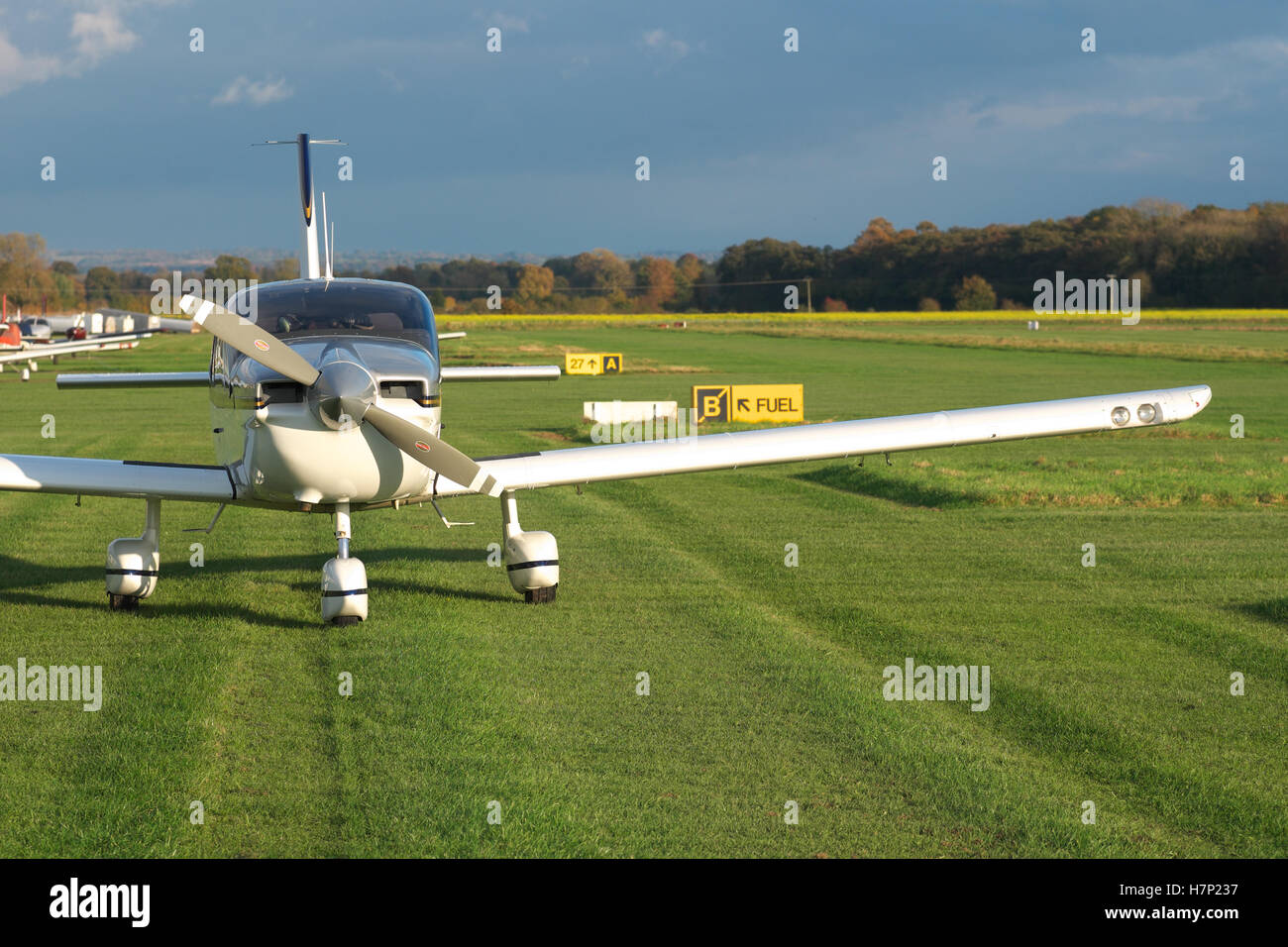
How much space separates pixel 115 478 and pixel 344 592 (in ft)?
7.52

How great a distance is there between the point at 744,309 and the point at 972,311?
28.7 meters

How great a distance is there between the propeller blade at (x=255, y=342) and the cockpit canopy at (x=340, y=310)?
2.71 feet

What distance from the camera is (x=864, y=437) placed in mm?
10789

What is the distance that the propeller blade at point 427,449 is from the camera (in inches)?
337

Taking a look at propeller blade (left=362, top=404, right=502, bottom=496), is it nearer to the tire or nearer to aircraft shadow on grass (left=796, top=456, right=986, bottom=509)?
the tire

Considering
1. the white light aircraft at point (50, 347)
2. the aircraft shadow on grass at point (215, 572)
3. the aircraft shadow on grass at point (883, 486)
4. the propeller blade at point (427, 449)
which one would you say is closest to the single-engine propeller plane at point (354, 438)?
the propeller blade at point (427, 449)

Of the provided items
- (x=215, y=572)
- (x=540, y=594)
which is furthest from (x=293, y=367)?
(x=215, y=572)

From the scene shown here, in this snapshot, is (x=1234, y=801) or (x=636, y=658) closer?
(x=1234, y=801)

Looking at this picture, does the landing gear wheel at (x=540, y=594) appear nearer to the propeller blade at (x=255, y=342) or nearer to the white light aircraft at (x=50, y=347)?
the propeller blade at (x=255, y=342)

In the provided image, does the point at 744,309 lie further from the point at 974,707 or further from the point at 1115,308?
the point at 974,707

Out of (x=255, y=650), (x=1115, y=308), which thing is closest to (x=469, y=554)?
(x=255, y=650)

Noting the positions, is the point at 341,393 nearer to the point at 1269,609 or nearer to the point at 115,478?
the point at 115,478

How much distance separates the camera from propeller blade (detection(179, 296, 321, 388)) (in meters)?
8.27
